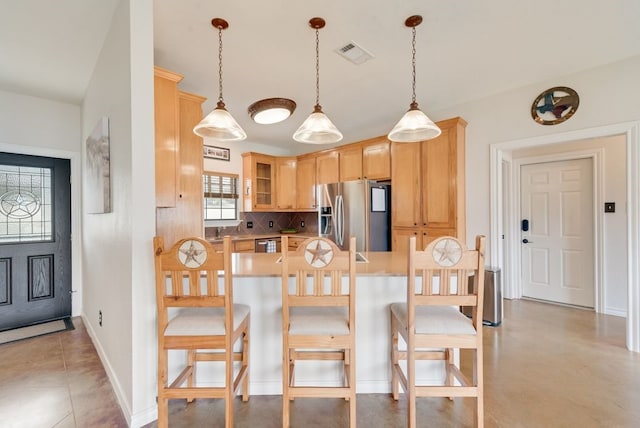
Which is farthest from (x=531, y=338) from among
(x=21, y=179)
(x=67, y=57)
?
(x=21, y=179)

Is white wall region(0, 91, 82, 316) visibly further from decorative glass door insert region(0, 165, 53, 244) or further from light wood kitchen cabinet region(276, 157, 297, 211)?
light wood kitchen cabinet region(276, 157, 297, 211)

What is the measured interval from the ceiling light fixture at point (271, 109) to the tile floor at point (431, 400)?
83.1 inches

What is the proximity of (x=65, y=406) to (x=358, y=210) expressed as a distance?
3255mm

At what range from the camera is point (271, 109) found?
2.29 m

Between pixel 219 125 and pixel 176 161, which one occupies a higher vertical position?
pixel 219 125

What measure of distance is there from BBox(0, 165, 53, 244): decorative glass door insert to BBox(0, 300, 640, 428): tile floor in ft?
3.89

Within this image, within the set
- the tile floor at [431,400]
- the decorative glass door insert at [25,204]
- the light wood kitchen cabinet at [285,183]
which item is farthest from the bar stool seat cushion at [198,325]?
the light wood kitchen cabinet at [285,183]

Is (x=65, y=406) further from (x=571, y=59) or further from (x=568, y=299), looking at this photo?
(x=568, y=299)

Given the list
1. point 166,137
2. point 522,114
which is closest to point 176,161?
point 166,137

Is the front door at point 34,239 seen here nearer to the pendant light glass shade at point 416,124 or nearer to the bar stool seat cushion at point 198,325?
the bar stool seat cushion at point 198,325

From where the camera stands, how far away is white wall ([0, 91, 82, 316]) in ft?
10.0

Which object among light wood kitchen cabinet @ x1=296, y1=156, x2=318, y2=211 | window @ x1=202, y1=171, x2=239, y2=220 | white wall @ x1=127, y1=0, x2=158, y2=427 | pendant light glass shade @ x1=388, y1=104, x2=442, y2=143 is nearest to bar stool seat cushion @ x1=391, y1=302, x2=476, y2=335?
pendant light glass shade @ x1=388, y1=104, x2=442, y2=143

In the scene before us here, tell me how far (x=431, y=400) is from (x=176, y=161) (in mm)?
2512

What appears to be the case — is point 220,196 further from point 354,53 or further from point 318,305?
point 318,305
